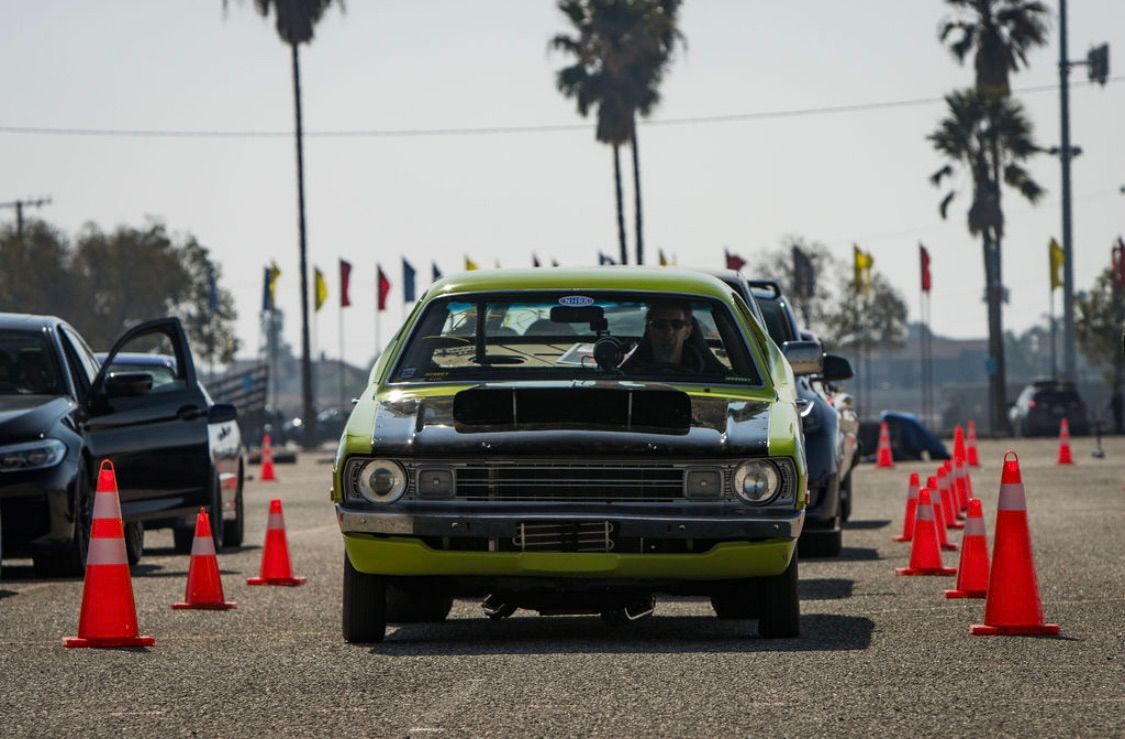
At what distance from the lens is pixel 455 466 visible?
9805 millimetres

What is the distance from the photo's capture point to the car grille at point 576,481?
9781mm

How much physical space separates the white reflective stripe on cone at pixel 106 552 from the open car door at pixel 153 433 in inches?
184

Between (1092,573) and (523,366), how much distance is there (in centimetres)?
507

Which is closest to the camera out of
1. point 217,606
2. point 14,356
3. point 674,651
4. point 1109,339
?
point 674,651

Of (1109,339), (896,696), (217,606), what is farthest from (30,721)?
(1109,339)

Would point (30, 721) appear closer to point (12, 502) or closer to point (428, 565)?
point (428, 565)

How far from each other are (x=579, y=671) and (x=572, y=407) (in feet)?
4.58

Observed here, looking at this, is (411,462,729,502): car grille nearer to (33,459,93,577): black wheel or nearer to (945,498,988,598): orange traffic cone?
(945,498,988,598): orange traffic cone

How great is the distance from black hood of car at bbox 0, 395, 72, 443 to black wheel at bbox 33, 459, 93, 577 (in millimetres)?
354

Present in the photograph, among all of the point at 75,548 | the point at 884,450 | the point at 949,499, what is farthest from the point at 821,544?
the point at 884,450

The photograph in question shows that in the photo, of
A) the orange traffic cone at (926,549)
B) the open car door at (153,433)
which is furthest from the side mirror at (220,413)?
the orange traffic cone at (926,549)

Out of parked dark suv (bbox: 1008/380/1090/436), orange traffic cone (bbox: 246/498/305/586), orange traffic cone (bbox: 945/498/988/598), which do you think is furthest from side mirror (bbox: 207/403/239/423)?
parked dark suv (bbox: 1008/380/1090/436)

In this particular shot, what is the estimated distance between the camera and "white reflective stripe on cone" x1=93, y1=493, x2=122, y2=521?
416 inches

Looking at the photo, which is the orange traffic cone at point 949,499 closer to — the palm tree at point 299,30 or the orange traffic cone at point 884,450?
the orange traffic cone at point 884,450
